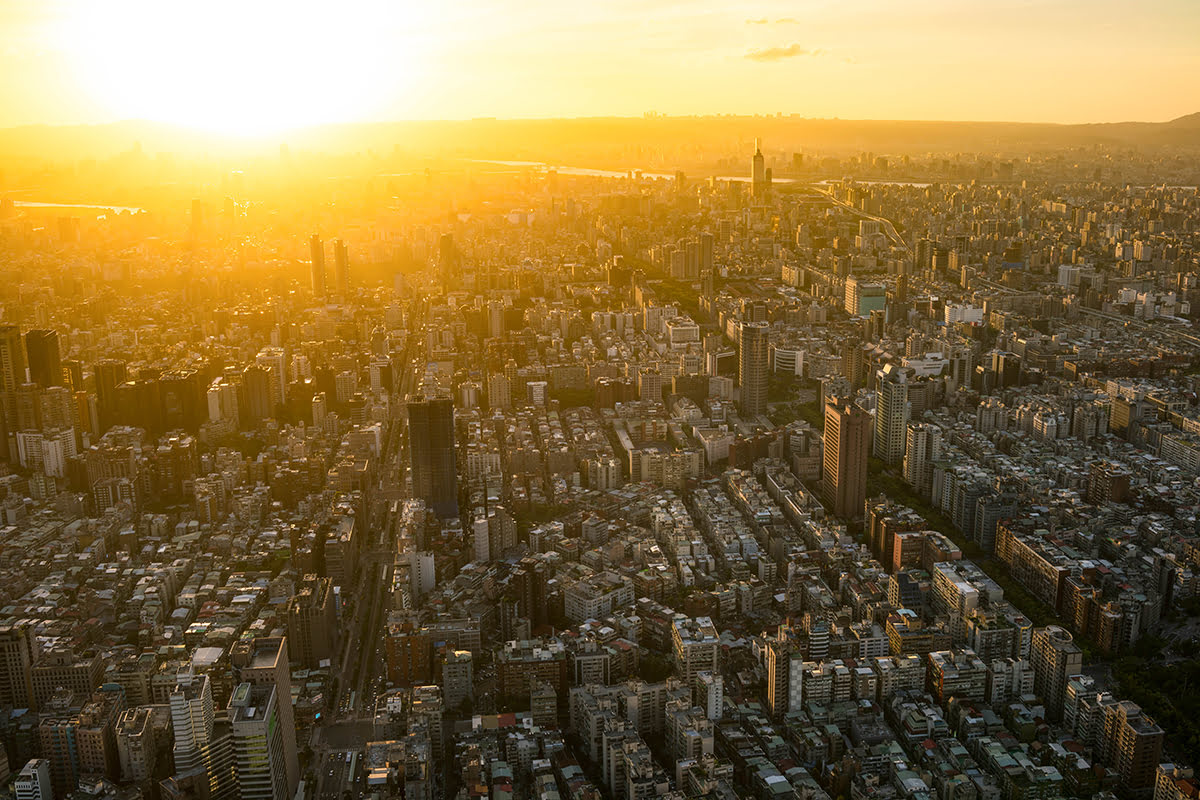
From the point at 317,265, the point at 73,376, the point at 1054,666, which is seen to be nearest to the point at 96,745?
the point at 1054,666

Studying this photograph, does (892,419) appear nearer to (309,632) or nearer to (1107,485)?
(1107,485)

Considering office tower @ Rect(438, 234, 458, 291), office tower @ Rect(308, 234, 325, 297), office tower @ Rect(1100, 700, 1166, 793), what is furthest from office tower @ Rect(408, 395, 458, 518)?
office tower @ Rect(438, 234, 458, 291)

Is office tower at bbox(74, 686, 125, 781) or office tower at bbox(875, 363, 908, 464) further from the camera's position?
office tower at bbox(875, 363, 908, 464)

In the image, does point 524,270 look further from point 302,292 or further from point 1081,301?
point 1081,301

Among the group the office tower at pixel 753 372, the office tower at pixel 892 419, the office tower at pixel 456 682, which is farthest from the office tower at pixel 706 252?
the office tower at pixel 456 682

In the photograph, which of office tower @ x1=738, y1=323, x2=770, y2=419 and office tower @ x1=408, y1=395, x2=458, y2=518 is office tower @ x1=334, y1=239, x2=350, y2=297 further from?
office tower @ x1=408, y1=395, x2=458, y2=518

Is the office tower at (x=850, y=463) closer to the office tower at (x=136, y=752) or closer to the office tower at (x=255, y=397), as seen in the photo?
the office tower at (x=136, y=752)
